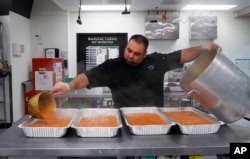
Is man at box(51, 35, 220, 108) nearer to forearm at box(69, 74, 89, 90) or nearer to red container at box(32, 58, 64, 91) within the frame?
forearm at box(69, 74, 89, 90)

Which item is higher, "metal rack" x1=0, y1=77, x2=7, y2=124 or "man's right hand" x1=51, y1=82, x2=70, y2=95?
"man's right hand" x1=51, y1=82, x2=70, y2=95

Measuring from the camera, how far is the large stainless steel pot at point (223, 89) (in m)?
1.22

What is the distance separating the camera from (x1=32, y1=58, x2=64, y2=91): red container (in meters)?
4.46

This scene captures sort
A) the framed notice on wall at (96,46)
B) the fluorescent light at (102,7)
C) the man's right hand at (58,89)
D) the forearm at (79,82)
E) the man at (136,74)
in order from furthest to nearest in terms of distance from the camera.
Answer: the framed notice on wall at (96,46) < the fluorescent light at (102,7) < the man at (136,74) < the forearm at (79,82) < the man's right hand at (58,89)

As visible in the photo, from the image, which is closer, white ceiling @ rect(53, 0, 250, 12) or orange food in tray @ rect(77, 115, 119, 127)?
orange food in tray @ rect(77, 115, 119, 127)

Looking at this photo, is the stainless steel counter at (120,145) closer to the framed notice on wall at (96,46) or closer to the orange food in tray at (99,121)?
the orange food in tray at (99,121)

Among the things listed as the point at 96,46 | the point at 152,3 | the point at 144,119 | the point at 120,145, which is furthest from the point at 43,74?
the point at 120,145

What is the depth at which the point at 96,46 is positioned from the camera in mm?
5883

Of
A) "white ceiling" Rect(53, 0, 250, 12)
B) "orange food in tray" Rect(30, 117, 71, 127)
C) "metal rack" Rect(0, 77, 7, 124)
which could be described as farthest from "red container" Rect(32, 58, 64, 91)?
"orange food in tray" Rect(30, 117, 71, 127)

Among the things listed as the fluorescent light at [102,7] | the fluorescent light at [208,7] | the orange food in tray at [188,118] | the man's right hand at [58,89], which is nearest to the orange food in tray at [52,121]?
the man's right hand at [58,89]

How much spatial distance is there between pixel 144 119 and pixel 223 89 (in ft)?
1.41

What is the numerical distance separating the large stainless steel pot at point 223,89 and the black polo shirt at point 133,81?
0.80m

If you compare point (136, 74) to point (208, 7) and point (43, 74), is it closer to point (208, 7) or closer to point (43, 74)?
point (43, 74)

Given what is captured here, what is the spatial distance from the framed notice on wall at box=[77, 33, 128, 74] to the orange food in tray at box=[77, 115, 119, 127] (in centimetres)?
450
